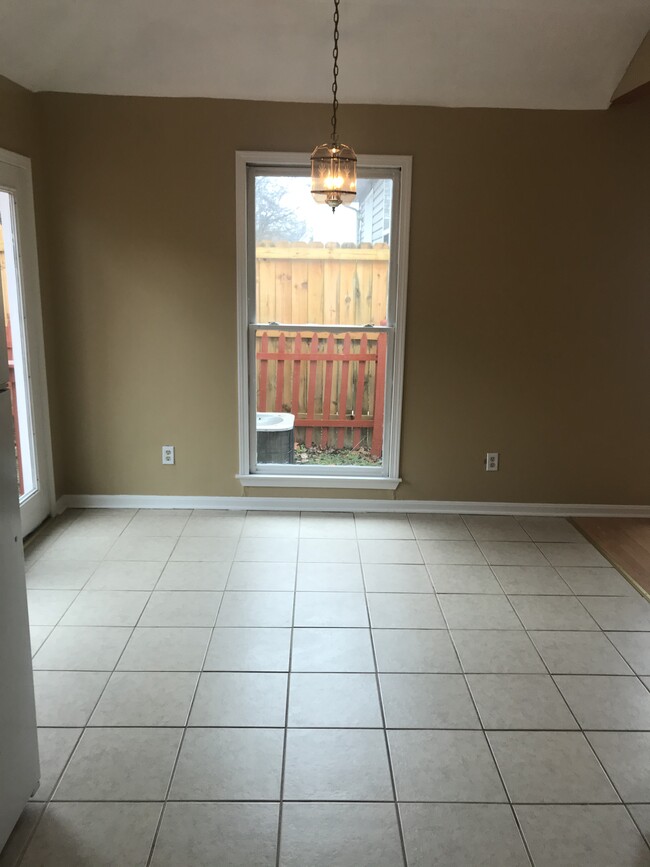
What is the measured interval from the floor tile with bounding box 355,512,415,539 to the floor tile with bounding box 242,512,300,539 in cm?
37

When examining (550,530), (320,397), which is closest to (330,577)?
(320,397)

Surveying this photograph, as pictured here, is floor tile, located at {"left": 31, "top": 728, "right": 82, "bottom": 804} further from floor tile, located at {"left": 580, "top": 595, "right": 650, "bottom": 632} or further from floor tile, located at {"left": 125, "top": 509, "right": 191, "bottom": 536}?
floor tile, located at {"left": 580, "top": 595, "right": 650, "bottom": 632}

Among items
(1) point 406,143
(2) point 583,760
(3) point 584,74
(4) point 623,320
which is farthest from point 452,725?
(3) point 584,74

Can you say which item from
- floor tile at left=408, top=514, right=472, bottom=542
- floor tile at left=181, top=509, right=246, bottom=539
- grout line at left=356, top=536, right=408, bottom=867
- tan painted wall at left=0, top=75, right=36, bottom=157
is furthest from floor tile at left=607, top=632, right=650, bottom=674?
tan painted wall at left=0, top=75, right=36, bottom=157

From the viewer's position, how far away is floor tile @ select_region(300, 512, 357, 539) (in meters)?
3.63

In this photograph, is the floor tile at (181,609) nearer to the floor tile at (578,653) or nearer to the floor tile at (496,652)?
the floor tile at (496,652)

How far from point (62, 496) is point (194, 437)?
861 mm

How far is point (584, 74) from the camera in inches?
131

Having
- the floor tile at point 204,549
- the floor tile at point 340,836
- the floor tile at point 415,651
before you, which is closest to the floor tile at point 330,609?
the floor tile at point 415,651

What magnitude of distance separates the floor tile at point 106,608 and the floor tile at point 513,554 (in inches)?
68.8

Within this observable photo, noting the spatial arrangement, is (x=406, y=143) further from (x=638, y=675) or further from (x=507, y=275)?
(x=638, y=675)

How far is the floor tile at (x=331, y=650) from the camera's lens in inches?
94.9

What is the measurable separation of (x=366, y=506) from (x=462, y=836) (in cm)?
238

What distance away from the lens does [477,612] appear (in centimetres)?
284
